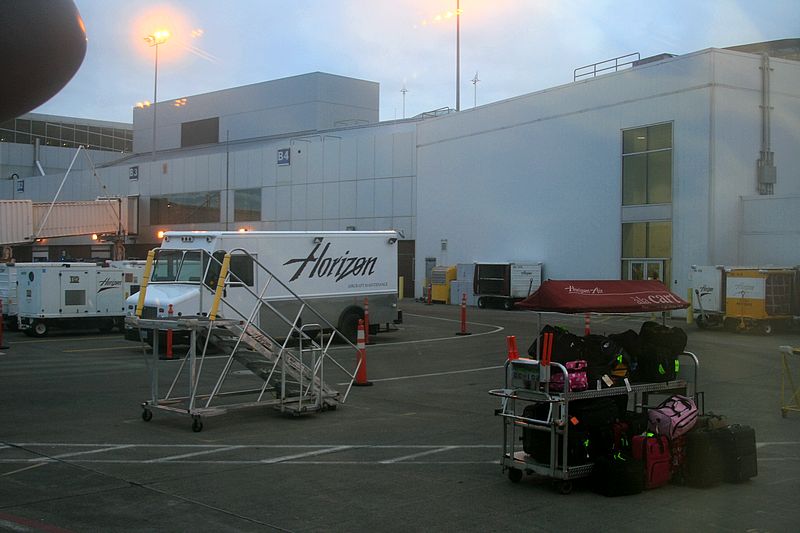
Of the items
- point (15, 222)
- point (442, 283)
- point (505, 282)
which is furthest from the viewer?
point (442, 283)

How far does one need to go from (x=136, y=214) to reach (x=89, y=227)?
34.4 ft

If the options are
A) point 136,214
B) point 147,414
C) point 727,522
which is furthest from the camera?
point 136,214

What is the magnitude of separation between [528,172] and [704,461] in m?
33.5

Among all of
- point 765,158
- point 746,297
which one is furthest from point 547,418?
point 765,158

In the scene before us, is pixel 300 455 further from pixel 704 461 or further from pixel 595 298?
pixel 704 461

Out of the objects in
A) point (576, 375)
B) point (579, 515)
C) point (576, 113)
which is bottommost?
point (579, 515)

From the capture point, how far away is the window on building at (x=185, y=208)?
57.5 meters

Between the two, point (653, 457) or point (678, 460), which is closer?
point (653, 457)

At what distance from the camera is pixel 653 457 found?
27.9 ft

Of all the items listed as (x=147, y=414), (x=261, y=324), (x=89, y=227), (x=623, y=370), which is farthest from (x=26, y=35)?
(x=89, y=227)

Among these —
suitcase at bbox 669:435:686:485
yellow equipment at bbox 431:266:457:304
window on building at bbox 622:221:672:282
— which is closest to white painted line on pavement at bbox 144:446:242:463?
suitcase at bbox 669:435:686:485

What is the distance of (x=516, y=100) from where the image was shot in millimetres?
42062

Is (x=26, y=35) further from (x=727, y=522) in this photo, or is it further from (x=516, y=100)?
(x=516, y=100)

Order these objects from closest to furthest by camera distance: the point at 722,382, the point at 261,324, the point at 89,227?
the point at 722,382
the point at 261,324
the point at 89,227
